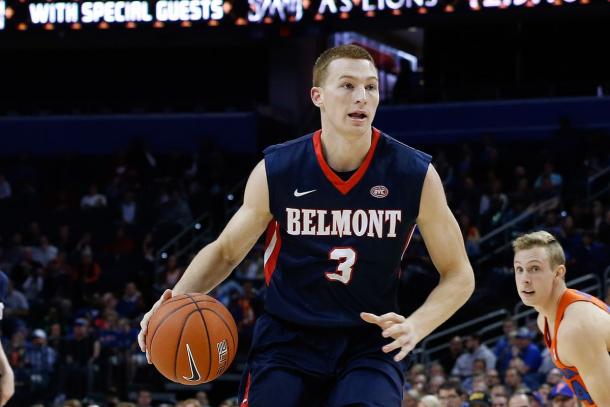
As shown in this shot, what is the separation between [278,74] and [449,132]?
137 inches

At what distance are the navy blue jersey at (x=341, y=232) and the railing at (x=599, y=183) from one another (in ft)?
38.0

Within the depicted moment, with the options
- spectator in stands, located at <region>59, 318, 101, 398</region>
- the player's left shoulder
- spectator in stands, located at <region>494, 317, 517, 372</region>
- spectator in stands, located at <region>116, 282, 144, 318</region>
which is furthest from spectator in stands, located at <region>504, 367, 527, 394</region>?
spectator in stands, located at <region>116, 282, 144, 318</region>

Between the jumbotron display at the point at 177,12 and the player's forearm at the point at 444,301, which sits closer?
the player's forearm at the point at 444,301

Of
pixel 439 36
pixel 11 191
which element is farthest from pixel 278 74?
pixel 11 191

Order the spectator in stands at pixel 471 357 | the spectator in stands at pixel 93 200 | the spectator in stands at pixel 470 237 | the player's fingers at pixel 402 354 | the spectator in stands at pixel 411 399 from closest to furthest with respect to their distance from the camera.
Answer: the player's fingers at pixel 402 354, the spectator in stands at pixel 411 399, the spectator in stands at pixel 471 357, the spectator in stands at pixel 470 237, the spectator in stands at pixel 93 200

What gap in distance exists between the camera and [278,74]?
864 inches

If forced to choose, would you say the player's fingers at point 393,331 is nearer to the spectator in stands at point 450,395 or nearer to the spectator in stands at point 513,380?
the spectator in stands at point 450,395

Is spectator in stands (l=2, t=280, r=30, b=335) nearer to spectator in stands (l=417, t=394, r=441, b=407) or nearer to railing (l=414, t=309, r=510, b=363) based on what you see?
railing (l=414, t=309, r=510, b=363)

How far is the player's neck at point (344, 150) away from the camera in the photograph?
4.98 metres

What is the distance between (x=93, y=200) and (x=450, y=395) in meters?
9.71

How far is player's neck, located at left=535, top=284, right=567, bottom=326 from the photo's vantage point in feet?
20.7

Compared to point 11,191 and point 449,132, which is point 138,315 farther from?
point 449,132

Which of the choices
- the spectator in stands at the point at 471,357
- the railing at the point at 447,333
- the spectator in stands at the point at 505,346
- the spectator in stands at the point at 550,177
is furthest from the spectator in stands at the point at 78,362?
the spectator in stands at the point at 550,177

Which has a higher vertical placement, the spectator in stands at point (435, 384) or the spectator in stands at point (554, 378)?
the spectator in stands at point (554, 378)
